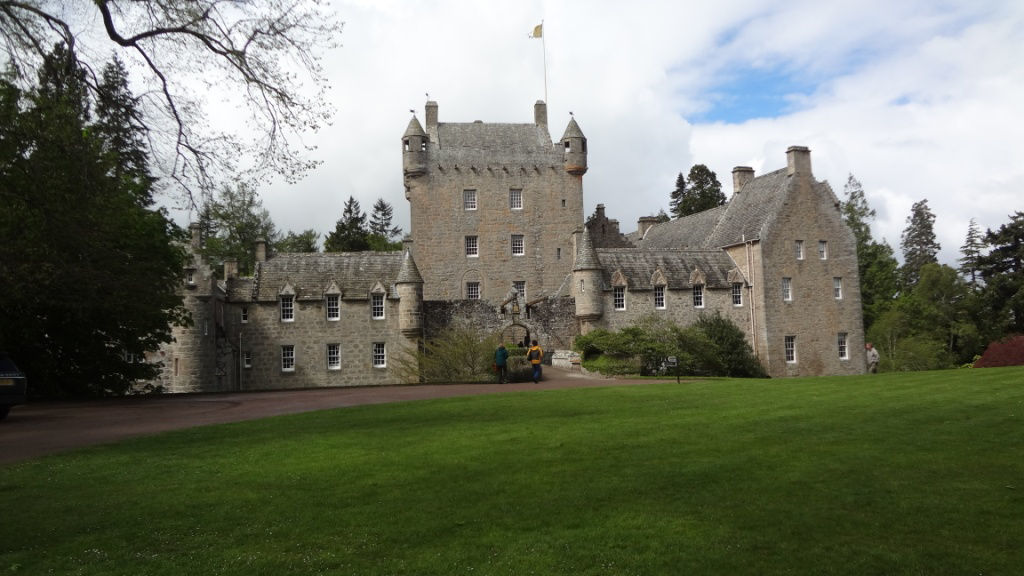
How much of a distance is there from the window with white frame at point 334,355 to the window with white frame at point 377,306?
2.48 metres

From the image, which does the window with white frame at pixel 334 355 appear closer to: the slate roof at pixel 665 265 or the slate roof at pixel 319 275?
the slate roof at pixel 319 275

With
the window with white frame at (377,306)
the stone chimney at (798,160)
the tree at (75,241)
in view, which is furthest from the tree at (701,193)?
the tree at (75,241)

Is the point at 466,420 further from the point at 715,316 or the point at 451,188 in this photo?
the point at 451,188

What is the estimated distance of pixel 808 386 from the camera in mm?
21312

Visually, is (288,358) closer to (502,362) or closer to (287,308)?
(287,308)

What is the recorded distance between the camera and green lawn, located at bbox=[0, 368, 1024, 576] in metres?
7.54

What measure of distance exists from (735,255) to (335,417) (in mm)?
35495

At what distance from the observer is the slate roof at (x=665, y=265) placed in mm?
45031

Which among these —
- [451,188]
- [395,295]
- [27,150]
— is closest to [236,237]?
[451,188]

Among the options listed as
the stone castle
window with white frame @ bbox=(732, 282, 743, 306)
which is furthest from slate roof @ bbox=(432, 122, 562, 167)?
window with white frame @ bbox=(732, 282, 743, 306)

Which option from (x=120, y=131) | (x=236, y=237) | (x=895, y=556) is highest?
(x=236, y=237)

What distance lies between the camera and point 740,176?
177ft

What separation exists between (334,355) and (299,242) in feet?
124

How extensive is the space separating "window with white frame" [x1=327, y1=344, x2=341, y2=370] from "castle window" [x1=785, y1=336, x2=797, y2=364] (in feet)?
81.5
